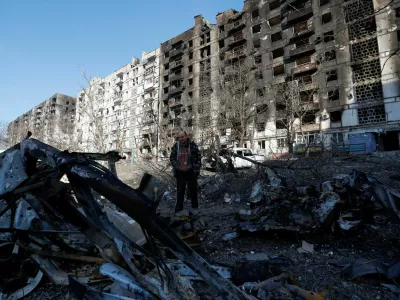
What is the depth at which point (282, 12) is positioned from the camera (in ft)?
94.0

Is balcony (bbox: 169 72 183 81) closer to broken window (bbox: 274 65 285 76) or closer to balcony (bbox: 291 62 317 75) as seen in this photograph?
broken window (bbox: 274 65 285 76)

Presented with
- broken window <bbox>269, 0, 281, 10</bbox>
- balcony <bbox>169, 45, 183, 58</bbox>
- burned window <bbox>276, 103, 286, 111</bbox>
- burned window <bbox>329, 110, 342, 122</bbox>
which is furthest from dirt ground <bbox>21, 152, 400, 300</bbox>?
balcony <bbox>169, 45, 183, 58</bbox>

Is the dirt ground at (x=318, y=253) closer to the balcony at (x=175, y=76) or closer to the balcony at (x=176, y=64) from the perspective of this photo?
the balcony at (x=175, y=76)

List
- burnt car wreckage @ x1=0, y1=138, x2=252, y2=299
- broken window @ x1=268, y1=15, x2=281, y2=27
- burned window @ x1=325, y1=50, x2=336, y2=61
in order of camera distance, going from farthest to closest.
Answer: broken window @ x1=268, y1=15, x2=281, y2=27, burned window @ x1=325, y1=50, x2=336, y2=61, burnt car wreckage @ x1=0, y1=138, x2=252, y2=299

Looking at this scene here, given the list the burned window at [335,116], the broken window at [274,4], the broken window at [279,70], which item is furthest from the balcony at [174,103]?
the burned window at [335,116]

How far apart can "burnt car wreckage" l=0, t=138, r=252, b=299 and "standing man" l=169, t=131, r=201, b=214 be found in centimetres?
264

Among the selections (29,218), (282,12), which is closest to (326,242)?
(29,218)

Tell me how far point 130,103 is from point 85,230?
47.2 metres

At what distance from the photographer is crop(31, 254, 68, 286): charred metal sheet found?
83.7 inches

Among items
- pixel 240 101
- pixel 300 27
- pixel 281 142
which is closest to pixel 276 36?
pixel 300 27

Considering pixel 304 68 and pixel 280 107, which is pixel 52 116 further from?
pixel 304 68

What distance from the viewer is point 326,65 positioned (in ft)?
83.1

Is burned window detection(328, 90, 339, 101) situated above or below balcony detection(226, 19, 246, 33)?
below

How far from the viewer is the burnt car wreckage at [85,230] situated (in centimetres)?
147
